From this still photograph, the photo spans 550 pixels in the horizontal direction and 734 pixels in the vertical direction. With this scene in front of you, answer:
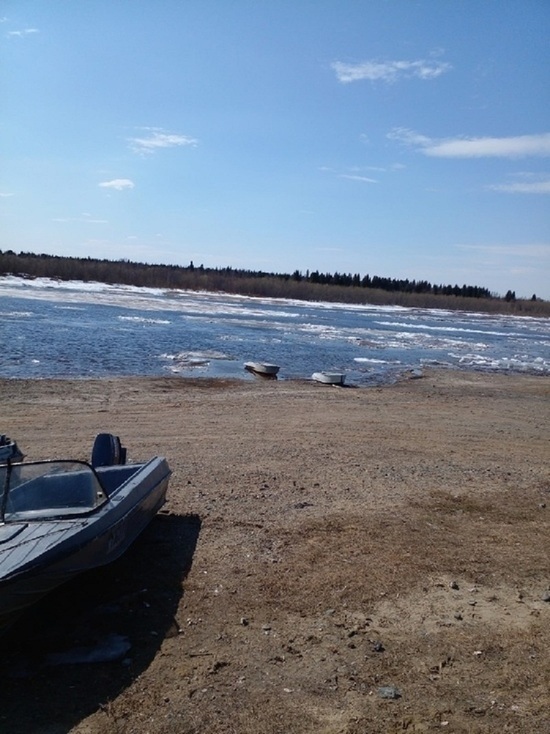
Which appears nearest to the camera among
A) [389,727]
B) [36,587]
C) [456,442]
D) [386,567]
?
[389,727]

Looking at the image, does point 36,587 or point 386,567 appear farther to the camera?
point 386,567

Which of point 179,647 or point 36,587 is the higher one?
point 36,587

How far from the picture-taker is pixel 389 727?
3.81 m

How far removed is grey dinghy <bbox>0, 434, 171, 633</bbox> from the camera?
444cm

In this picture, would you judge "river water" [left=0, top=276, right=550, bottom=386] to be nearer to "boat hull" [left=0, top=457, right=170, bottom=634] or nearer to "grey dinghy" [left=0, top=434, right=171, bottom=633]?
"grey dinghy" [left=0, top=434, right=171, bottom=633]

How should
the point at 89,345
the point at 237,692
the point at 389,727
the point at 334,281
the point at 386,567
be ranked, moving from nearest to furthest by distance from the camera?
the point at 389,727, the point at 237,692, the point at 386,567, the point at 89,345, the point at 334,281

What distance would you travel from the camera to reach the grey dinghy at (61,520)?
4441 mm

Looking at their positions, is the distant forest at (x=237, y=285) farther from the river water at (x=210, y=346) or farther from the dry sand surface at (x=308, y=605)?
the dry sand surface at (x=308, y=605)

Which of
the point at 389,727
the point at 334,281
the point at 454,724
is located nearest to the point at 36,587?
the point at 389,727

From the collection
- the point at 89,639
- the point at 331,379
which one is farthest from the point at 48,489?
the point at 331,379

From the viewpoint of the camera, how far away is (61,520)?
5.14 metres

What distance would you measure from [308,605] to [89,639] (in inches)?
64.2

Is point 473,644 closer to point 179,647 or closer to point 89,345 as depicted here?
point 179,647

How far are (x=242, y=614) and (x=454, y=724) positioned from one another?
1.78 m
